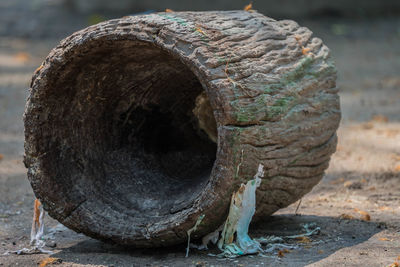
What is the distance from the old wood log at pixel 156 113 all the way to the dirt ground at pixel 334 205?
0.17 metres

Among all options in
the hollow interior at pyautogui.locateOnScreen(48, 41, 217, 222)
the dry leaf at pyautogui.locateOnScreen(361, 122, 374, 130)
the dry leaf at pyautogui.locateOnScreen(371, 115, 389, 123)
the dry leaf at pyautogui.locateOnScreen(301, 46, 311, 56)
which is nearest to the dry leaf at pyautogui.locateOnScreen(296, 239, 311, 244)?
the hollow interior at pyautogui.locateOnScreen(48, 41, 217, 222)

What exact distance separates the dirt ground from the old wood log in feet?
0.55

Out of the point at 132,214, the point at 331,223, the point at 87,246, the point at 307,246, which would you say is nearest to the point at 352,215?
the point at 331,223

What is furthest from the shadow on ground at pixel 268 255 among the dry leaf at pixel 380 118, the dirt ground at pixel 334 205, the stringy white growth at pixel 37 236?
the dry leaf at pixel 380 118

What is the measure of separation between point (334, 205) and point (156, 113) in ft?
3.79

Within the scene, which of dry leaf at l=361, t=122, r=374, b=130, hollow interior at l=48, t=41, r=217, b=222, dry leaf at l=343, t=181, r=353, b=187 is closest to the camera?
hollow interior at l=48, t=41, r=217, b=222

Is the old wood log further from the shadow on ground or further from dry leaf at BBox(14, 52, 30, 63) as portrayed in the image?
dry leaf at BBox(14, 52, 30, 63)

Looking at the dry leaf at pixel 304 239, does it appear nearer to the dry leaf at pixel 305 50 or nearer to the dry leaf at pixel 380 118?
the dry leaf at pixel 305 50

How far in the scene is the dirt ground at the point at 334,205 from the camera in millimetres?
2717

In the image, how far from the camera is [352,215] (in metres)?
3.29

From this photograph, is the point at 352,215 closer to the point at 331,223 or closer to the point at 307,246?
the point at 331,223

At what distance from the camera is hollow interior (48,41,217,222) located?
3023 millimetres

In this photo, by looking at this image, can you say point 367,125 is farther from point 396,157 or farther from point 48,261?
point 48,261

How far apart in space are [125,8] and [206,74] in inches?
317
